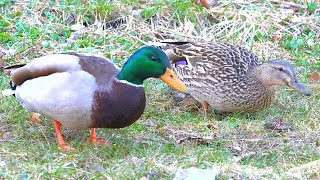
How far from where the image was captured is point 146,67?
4.65 metres

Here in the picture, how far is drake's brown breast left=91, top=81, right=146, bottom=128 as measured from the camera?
4.47m

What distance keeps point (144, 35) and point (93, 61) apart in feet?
9.06

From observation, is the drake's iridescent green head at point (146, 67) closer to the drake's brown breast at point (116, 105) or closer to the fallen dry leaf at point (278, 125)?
the drake's brown breast at point (116, 105)

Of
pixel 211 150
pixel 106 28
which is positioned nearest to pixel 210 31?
pixel 106 28

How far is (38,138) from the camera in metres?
5.02

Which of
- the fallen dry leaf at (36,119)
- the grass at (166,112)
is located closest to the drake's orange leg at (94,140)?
the grass at (166,112)

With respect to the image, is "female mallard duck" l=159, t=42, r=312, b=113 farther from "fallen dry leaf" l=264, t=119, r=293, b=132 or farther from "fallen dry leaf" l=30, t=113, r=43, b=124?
"fallen dry leaf" l=30, t=113, r=43, b=124

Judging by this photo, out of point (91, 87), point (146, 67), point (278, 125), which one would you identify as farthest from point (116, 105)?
point (278, 125)

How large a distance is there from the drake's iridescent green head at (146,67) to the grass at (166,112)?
482mm

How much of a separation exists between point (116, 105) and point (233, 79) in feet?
5.25

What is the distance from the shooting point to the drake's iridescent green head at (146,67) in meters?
4.62

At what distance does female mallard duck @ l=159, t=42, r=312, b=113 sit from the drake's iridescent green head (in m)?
1.18

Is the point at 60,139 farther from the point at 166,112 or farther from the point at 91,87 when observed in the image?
the point at 166,112

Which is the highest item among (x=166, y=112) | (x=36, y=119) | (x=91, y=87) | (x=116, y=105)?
(x=91, y=87)
